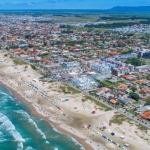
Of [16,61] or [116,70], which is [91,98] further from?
[16,61]

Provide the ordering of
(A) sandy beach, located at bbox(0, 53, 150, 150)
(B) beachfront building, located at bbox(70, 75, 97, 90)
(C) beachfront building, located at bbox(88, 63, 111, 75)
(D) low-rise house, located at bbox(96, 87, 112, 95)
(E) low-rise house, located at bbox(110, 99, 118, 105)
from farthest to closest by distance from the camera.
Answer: (C) beachfront building, located at bbox(88, 63, 111, 75) → (B) beachfront building, located at bbox(70, 75, 97, 90) → (D) low-rise house, located at bbox(96, 87, 112, 95) → (E) low-rise house, located at bbox(110, 99, 118, 105) → (A) sandy beach, located at bbox(0, 53, 150, 150)

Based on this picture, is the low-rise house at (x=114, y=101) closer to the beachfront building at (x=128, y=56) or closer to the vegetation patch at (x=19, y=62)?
the beachfront building at (x=128, y=56)

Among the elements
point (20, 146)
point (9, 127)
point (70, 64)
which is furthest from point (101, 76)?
point (20, 146)

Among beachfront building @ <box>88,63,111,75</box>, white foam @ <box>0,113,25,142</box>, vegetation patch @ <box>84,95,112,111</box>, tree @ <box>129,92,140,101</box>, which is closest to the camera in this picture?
white foam @ <box>0,113,25,142</box>

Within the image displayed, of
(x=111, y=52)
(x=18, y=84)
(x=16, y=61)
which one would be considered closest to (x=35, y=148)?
(x=18, y=84)

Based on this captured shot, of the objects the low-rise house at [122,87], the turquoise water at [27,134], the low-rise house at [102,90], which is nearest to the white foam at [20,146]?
the turquoise water at [27,134]

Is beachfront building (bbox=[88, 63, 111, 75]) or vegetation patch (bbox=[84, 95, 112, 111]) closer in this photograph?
vegetation patch (bbox=[84, 95, 112, 111])

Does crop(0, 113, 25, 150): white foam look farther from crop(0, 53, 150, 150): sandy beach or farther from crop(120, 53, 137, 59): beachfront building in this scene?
crop(120, 53, 137, 59): beachfront building

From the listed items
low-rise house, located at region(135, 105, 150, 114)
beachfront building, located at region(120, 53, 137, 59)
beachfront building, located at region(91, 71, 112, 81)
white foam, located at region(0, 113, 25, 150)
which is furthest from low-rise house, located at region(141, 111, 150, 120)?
beachfront building, located at region(120, 53, 137, 59)
